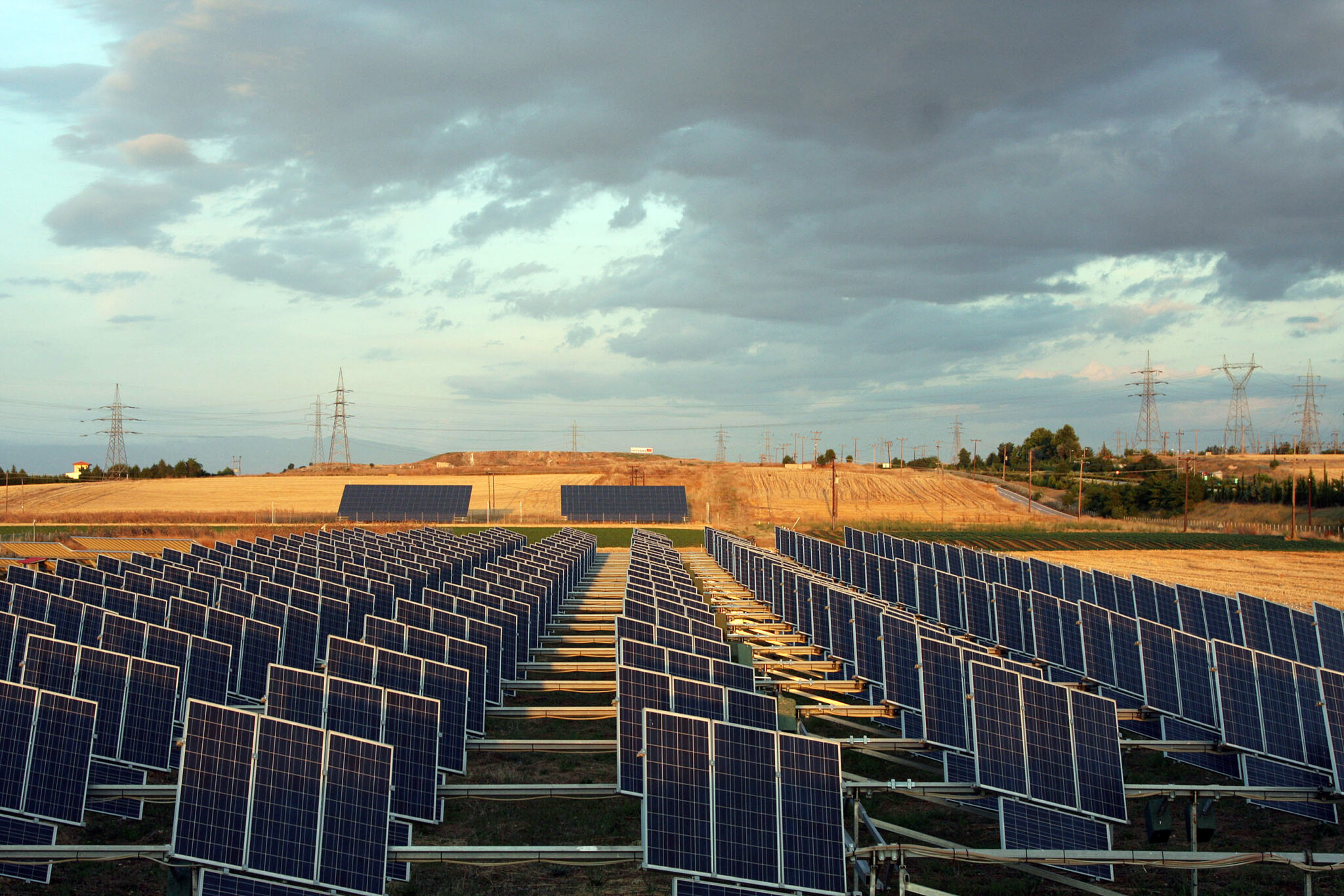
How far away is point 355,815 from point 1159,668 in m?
11.0

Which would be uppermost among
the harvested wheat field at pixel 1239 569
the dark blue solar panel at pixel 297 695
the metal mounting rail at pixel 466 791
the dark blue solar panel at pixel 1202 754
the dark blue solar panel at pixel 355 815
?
the dark blue solar panel at pixel 297 695

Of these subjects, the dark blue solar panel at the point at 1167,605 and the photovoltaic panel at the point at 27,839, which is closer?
the photovoltaic panel at the point at 27,839

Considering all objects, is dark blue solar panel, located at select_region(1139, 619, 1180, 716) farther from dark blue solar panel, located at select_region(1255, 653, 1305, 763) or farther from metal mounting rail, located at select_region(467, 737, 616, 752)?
metal mounting rail, located at select_region(467, 737, 616, 752)

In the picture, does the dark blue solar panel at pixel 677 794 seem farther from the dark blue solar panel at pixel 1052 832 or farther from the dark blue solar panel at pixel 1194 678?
the dark blue solar panel at pixel 1194 678

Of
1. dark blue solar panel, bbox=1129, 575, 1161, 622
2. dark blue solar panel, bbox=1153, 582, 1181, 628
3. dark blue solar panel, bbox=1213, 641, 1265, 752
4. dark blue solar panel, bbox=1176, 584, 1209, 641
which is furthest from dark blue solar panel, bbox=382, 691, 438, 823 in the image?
dark blue solar panel, bbox=1129, 575, 1161, 622

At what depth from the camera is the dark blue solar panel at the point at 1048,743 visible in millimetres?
9250

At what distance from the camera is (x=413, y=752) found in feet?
31.7

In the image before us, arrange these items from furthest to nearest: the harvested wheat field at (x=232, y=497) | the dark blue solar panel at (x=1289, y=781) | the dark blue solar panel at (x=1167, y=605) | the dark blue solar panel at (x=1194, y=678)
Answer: the harvested wheat field at (x=232, y=497)
the dark blue solar panel at (x=1167, y=605)
the dark blue solar panel at (x=1194, y=678)
the dark blue solar panel at (x=1289, y=781)

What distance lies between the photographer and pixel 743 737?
26.5ft

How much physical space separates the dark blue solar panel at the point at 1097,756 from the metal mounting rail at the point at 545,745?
Answer: 5.70 meters

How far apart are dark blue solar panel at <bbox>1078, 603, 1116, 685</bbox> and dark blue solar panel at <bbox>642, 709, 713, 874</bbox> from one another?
911 centimetres

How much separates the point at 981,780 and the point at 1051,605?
7.74 m

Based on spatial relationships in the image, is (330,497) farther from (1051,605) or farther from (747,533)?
(1051,605)

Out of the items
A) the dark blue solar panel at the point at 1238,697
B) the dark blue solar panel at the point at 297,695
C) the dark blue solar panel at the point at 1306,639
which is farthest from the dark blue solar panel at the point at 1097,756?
the dark blue solar panel at the point at 1306,639
